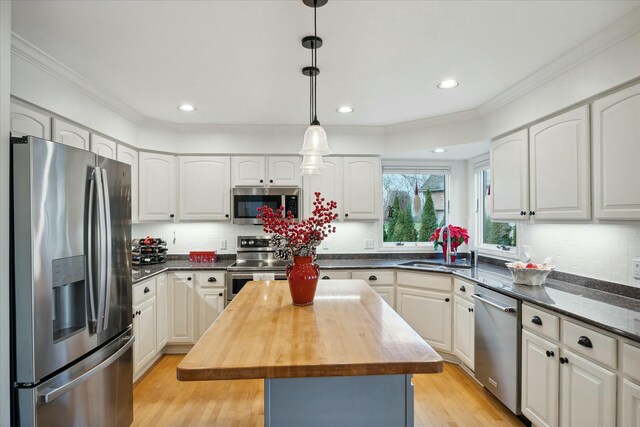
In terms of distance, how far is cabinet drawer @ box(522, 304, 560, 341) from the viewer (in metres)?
1.95

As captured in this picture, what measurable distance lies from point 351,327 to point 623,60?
6.68ft

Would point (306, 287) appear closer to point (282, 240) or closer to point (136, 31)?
point (282, 240)

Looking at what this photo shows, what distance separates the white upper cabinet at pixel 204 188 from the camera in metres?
3.83

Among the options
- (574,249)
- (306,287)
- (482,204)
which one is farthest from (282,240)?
(482,204)

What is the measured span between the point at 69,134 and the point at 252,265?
2.02 m

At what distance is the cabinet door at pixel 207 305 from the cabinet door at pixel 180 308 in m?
0.09

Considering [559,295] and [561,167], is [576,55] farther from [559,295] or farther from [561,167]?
[559,295]

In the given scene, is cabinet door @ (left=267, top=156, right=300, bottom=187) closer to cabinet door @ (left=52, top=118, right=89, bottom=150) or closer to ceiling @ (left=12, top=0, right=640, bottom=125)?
ceiling @ (left=12, top=0, right=640, bottom=125)

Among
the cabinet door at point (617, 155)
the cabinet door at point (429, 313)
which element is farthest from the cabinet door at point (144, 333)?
the cabinet door at point (617, 155)

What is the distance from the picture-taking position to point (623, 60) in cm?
187

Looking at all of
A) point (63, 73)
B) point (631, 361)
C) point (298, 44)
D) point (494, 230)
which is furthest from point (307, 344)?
point (494, 230)

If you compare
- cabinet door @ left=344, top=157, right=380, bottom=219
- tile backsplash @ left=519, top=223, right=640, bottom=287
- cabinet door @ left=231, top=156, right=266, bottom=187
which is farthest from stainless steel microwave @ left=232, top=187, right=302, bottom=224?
tile backsplash @ left=519, top=223, right=640, bottom=287

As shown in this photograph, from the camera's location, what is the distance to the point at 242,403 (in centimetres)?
263

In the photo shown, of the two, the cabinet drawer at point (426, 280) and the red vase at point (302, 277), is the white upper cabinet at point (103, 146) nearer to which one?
the red vase at point (302, 277)
